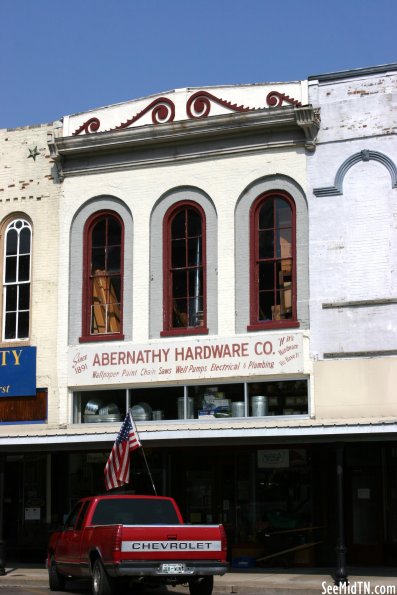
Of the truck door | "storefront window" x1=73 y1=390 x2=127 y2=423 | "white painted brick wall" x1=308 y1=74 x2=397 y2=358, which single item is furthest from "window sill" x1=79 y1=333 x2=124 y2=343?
the truck door

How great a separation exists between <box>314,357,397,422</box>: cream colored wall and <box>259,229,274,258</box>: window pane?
8.85 ft

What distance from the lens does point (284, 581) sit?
19.0 metres

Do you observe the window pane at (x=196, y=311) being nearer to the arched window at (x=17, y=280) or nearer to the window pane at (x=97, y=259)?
the window pane at (x=97, y=259)

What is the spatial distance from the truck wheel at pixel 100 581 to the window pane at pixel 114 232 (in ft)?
31.0

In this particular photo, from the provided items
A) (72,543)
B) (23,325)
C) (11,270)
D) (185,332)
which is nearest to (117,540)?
(72,543)

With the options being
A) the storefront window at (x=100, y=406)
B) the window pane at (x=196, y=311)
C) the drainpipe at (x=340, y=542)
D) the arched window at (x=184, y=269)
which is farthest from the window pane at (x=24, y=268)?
the drainpipe at (x=340, y=542)

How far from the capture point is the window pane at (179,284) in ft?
74.7

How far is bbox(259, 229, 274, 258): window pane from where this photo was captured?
2211 cm

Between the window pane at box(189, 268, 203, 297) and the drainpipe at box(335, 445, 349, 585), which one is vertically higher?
the window pane at box(189, 268, 203, 297)

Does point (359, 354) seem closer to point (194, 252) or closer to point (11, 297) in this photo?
point (194, 252)

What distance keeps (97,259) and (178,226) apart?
211 cm

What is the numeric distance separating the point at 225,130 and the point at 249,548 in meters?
9.08

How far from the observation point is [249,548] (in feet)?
72.5

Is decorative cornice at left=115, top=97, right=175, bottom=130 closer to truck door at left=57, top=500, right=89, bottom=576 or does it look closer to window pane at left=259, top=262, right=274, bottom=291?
window pane at left=259, top=262, right=274, bottom=291
